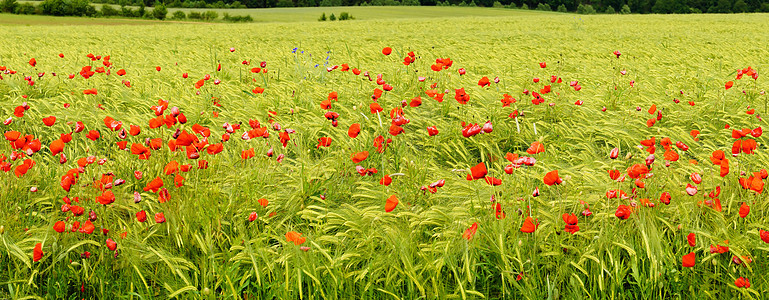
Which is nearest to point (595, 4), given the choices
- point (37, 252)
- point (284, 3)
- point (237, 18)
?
point (284, 3)

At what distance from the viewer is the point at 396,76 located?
5523 millimetres

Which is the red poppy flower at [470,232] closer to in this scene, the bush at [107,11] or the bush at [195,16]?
the bush at [195,16]

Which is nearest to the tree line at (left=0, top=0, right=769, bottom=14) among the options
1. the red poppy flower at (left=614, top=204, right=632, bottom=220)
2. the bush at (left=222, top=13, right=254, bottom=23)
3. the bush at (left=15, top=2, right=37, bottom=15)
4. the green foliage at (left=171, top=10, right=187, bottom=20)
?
the bush at (left=15, top=2, right=37, bottom=15)

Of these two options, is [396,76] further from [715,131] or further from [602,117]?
[715,131]

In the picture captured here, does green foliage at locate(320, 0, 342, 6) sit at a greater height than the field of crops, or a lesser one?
greater

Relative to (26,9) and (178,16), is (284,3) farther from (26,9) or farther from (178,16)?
(26,9)

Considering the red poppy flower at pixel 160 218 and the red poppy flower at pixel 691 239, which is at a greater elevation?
the red poppy flower at pixel 691 239

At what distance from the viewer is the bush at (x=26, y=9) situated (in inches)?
1463

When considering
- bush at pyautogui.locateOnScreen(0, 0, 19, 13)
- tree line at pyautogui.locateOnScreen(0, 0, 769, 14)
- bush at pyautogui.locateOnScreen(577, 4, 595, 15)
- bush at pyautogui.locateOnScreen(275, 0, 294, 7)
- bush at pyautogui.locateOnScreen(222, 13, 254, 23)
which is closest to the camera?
bush at pyautogui.locateOnScreen(222, 13, 254, 23)

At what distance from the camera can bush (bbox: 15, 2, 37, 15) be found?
37.2 metres

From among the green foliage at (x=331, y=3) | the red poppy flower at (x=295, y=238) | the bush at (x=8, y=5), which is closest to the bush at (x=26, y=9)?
the bush at (x=8, y=5)

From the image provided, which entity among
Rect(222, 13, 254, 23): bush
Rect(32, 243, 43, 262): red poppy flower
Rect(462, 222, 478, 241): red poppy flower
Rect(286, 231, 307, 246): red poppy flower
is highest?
Rect(222, 13, 254, 23): bush

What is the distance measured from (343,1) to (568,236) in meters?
68.6

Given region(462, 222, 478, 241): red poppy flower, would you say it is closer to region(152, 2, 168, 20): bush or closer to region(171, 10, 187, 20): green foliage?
region(171, 10, 187, 20): green foliage
